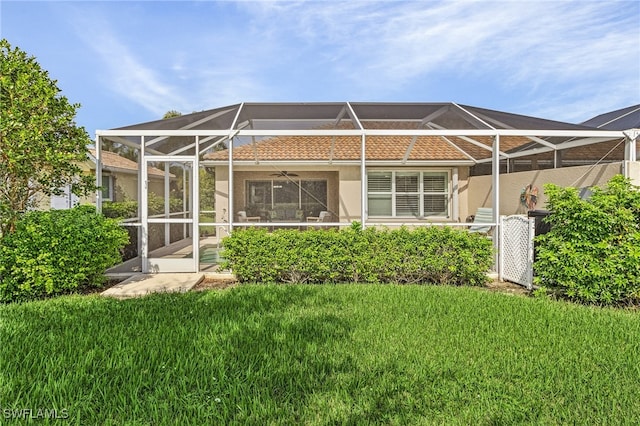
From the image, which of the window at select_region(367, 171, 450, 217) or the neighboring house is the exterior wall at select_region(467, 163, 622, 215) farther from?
the neighboring house

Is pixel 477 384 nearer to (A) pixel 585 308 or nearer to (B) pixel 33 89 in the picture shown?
(A) pixel 585 308

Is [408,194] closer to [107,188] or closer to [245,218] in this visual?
[245,218]

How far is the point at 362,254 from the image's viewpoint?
6.94 m

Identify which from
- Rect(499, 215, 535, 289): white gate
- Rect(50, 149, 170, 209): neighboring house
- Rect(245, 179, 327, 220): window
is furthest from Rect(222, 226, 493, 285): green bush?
Rect(245, 179, 327, 220): window

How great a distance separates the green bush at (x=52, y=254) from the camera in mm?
5867

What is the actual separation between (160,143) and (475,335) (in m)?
7.73

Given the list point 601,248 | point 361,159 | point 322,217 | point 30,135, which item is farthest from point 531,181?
point 30,135

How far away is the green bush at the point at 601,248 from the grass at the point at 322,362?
54cm

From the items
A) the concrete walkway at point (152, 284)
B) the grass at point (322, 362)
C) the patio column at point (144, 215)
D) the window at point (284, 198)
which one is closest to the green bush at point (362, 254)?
the concrete walkway at point (152, 284)

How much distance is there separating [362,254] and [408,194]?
7.08 metres

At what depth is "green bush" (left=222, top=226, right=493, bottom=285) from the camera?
6.90 meters

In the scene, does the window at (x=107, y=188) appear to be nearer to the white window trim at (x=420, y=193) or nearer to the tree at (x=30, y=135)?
the tree at (x=30, y=135)

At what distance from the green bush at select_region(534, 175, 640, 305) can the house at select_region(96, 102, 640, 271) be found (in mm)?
1738

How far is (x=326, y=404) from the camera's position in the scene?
2742 mm
